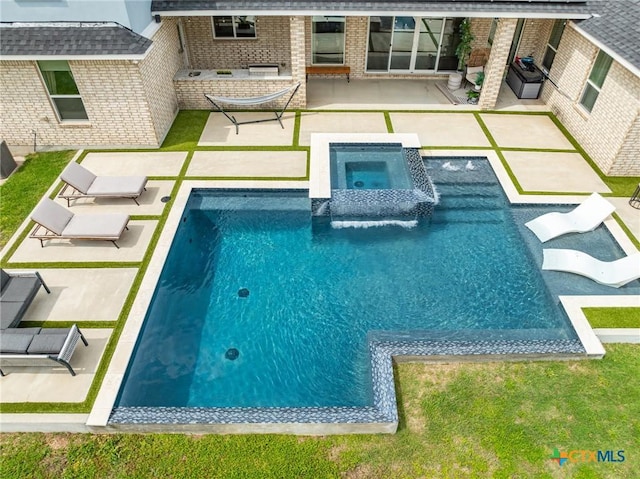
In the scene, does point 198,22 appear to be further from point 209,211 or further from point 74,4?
point 209,211

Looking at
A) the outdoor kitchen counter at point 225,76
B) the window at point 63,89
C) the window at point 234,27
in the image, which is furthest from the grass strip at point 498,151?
the window at point 63,89

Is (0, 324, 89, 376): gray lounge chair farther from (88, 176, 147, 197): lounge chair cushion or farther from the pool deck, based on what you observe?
(88, 176, 147, 197): lounge chair cushion

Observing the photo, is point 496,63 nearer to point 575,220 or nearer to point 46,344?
point 575,220

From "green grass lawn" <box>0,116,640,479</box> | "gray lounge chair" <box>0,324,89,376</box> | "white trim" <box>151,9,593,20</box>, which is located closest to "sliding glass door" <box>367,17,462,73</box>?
"white trim" <box>151,9,593,20</box>

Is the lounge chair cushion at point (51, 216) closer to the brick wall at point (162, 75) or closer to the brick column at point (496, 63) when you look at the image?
the brick wall at point (162, 75)

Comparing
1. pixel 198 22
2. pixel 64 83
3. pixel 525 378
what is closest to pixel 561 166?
pixel 525 378
